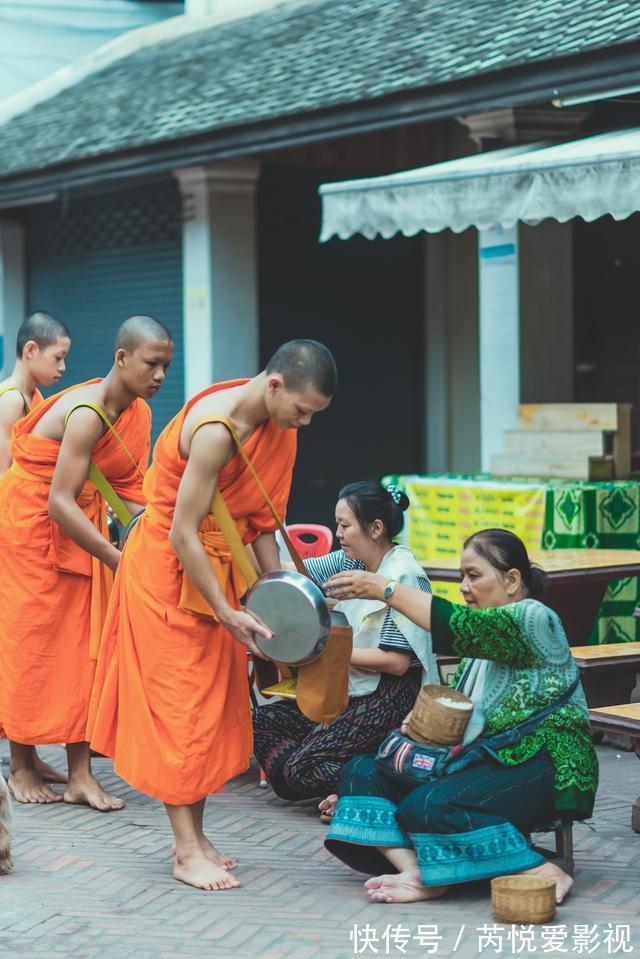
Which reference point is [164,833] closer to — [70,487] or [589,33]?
[70,487]

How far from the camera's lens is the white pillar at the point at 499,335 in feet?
29.2

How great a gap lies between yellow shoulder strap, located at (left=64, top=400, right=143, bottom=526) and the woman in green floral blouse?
4.34 ft

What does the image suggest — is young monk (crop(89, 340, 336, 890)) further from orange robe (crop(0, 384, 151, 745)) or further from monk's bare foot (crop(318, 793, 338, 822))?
orange robe (crop(0, 384, 151, 745))

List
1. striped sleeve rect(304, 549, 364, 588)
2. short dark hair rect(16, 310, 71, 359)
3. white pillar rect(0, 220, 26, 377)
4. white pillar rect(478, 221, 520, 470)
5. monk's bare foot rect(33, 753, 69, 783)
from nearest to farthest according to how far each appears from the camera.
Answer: striped sleeve rect(304, 549, 364, 588), monk's bare foot rect(33, 753, 69, 783), short dark hair rect(16, 310, 71, 359), white pillar rect(478, 221, 520, 470), white pillar rect(0, 220, 26, 377)

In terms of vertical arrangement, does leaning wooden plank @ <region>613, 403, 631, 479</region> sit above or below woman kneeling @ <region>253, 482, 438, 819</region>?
above

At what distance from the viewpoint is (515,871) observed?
440 centimetres

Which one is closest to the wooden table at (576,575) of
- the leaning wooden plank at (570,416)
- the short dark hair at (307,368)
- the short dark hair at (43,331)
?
the leaning wooden plank at (570,416)

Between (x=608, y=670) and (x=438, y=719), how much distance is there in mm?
1651

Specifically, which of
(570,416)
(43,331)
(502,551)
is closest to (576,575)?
(570,416)

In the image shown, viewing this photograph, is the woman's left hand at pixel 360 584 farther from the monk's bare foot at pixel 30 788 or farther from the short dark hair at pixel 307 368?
the monk's bare foot at pixel 30 788

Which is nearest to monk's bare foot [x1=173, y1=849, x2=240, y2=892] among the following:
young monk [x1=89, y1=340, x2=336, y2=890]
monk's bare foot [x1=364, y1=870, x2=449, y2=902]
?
young monk [x1=89, y1=340, x2=336, y2=890]

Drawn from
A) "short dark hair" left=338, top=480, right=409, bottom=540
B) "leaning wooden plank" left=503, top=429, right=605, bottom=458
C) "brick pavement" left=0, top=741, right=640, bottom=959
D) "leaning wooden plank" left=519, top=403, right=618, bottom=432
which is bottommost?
"brick pavement" left=0, top=741, right=640, bottom=959

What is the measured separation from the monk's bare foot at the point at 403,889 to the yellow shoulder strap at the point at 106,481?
68.8 inches

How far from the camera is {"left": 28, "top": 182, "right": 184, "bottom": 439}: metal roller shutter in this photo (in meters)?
11.8
